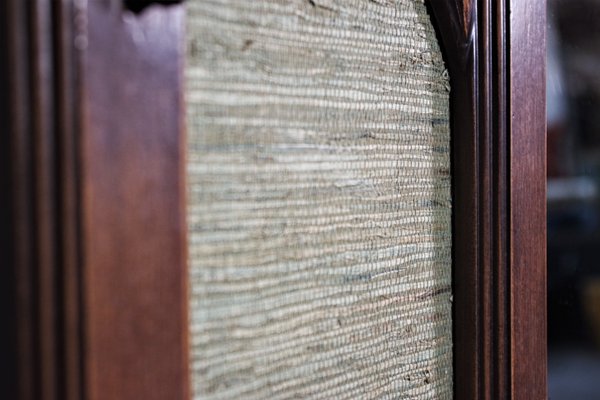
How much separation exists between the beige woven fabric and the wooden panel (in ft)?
0.07

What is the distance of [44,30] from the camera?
0.91ft

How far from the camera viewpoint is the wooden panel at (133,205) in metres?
0.29

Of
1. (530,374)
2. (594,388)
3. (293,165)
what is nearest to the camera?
(293,165)

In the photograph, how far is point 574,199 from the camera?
1341 millimetres

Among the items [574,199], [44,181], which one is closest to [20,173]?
[44,181]

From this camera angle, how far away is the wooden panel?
11.5 inches

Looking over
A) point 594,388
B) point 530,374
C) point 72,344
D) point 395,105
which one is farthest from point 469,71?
point 594,388

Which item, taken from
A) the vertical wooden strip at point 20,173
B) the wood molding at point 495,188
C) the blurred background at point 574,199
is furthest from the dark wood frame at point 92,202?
the blurred background at point 574,199

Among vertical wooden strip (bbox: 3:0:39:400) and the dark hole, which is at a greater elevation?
the dark hole

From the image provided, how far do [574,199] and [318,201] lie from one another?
1.05 metres

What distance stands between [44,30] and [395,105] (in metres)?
0.25

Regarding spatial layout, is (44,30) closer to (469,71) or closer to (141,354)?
(141,354)

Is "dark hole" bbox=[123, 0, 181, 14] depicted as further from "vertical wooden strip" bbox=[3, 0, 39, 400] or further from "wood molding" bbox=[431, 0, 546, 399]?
"wood molding" bbox=[431, 0, 546, 399]

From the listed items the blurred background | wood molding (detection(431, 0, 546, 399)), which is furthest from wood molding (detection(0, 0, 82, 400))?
the blurred background
